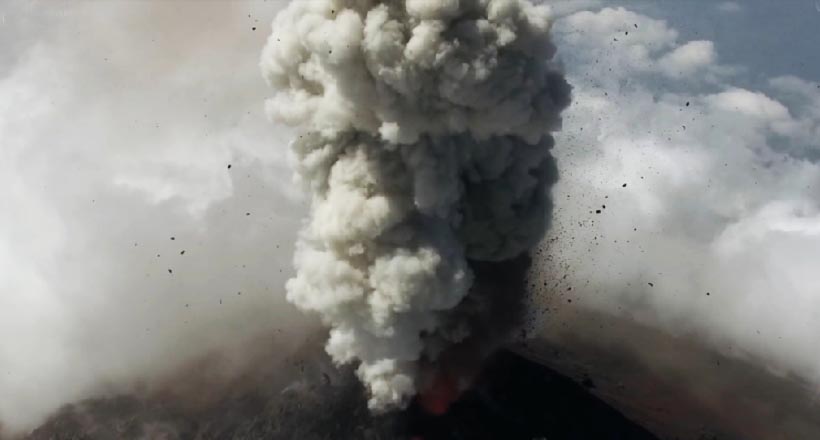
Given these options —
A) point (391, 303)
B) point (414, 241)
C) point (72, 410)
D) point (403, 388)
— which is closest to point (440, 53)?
point (414, 241)

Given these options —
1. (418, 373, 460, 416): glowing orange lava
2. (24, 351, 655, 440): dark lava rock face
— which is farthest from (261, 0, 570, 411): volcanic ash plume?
(24, 351, 655, 440): dark lava rock face

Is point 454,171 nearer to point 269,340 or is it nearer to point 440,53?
point 440,53

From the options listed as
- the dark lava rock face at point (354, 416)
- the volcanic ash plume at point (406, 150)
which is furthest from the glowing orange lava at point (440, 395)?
the volcanic ash plume at point (406, 150)

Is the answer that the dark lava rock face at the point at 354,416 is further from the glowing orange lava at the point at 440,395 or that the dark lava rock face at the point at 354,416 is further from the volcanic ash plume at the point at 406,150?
the volcanic ash plume at the point at 406,150

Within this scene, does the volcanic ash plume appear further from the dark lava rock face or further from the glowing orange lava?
the dark lava rock face

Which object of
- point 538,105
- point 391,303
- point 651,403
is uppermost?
point 538,105

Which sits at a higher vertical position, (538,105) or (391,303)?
(538,105)

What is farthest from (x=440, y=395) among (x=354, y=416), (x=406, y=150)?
(x=406, y=150)
